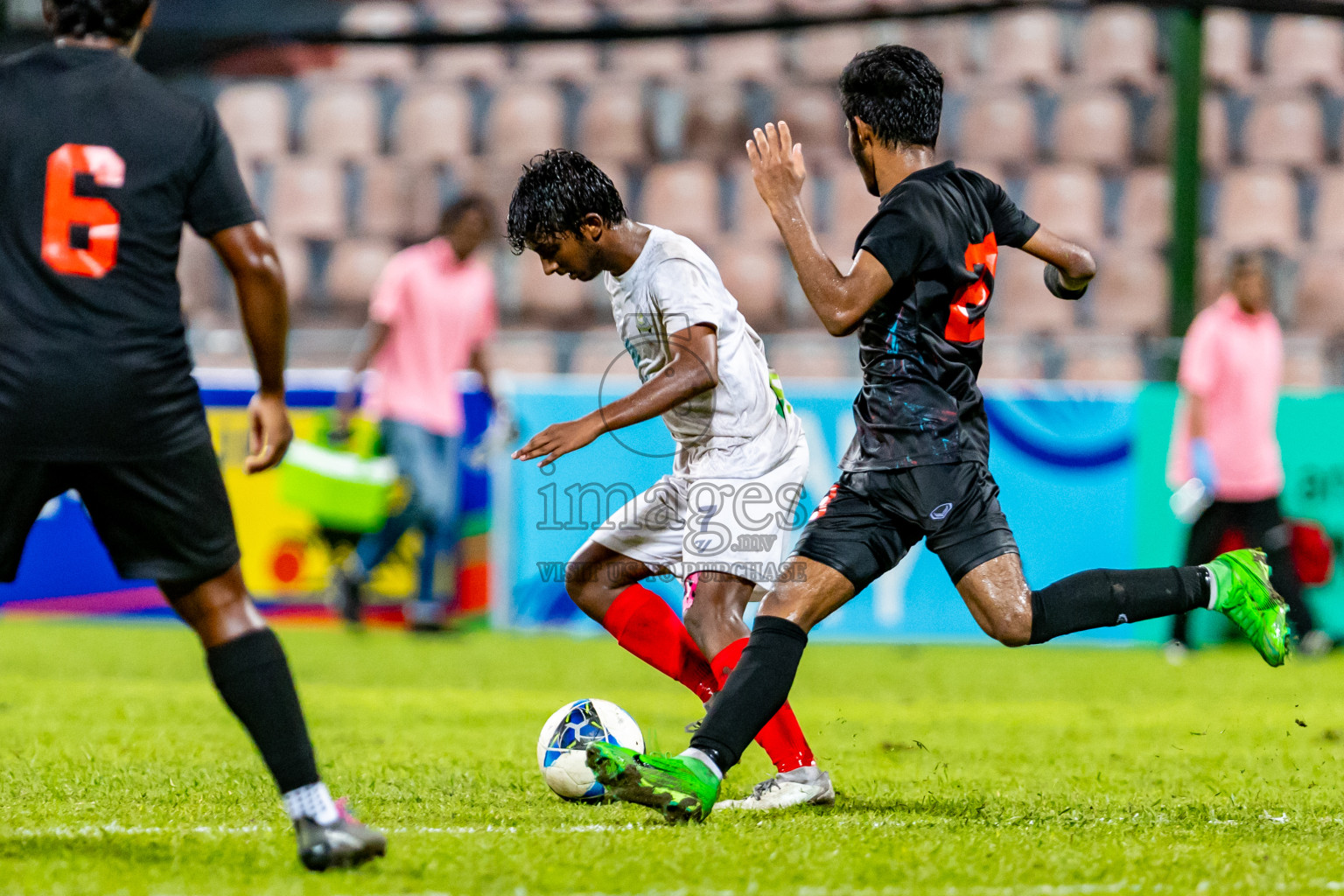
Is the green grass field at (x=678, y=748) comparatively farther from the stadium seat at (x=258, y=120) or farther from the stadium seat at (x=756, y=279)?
the stadium seat at (x=258, y=120)

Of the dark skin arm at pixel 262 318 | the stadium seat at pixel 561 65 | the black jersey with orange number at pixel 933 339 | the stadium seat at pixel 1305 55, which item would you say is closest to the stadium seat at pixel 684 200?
the stadium seat at pixel 561 65

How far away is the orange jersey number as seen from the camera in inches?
150

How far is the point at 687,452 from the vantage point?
427 centimetres

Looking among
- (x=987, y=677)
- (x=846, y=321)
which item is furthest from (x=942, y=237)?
(x=987, y=677)

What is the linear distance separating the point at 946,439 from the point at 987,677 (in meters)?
3.76

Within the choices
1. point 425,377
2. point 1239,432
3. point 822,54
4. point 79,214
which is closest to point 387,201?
point 822,54

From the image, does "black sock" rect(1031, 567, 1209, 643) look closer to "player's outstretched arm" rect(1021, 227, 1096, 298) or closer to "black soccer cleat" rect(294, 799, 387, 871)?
"player's outstretched arm" rect(1021, 227, 1096, 298)

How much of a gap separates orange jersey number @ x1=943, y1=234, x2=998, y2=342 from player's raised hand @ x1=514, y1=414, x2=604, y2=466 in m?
0.90

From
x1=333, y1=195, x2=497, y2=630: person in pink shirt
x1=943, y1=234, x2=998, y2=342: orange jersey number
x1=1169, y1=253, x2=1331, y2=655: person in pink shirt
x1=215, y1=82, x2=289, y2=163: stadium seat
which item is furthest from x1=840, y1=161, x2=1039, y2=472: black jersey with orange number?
x1=215, y1=82, x2=289, y2=163: stadium seat

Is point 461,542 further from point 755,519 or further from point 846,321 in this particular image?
point 846,321

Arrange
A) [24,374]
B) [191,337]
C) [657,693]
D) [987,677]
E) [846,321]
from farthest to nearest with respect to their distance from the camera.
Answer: [191,337] < [987,677] < [657,693] < [846,321] < [24,374]

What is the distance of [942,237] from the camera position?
3.70 meters

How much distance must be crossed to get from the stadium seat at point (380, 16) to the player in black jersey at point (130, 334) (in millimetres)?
10017

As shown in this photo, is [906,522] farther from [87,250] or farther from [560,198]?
[87,250]
